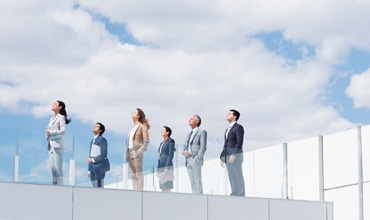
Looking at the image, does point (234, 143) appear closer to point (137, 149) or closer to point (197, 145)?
point (197, 145)

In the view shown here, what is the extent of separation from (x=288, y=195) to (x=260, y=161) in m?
1.51

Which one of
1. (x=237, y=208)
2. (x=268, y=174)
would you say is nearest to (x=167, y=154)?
(x=237, y=208)

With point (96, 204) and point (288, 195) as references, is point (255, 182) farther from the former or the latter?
point (96, 204)

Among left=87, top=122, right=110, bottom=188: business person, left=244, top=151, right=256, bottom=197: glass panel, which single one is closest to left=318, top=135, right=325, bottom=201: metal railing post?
left=244, top=151, right=256, bottom=197: glass panel

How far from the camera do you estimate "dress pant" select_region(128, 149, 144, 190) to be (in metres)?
16.1

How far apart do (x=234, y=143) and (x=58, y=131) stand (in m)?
4.24

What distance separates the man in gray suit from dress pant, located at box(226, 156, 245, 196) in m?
0.80

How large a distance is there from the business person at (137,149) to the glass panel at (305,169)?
489 centimetres

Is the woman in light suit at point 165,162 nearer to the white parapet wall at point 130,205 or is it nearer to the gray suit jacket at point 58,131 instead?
the white parapet wall at point 130,205

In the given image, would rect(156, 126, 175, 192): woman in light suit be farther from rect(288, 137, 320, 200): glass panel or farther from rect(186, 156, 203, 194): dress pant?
rect(288, 137, 320, 200): glass panel

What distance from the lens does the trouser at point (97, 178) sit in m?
15.5

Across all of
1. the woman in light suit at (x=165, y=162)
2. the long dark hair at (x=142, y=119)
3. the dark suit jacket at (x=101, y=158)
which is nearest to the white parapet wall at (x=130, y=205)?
the woman in light suit at (x=165, y=162)

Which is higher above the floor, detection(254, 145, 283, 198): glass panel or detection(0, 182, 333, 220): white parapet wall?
detection(254, 145, 283, 198): glass panel

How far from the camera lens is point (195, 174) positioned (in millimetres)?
16953
